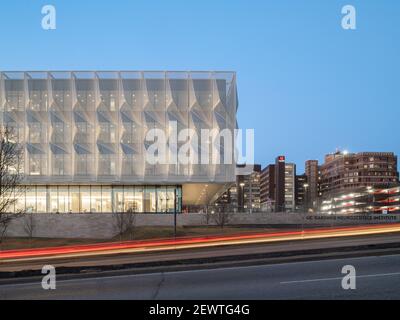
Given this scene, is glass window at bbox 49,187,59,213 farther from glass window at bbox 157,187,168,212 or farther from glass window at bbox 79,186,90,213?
glass window at bbox 157,187,168,212

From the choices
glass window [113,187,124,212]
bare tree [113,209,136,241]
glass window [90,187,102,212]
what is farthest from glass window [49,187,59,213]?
bare tree [113,209,136,241]

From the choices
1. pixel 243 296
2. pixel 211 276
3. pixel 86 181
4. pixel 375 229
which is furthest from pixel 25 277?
pixel 86 181

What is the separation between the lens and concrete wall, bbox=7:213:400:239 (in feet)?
217

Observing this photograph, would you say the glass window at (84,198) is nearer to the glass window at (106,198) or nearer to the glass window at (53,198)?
the glass window at (106,198)

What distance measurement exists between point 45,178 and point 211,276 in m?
61.0

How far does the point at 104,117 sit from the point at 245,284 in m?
62.1

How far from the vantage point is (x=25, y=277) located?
18250 millimetres

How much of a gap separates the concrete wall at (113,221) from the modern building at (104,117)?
18.8ft

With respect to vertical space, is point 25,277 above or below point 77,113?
below

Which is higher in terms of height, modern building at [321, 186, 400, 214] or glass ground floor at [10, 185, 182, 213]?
glass ground floor at [10, 185, 182, 213]

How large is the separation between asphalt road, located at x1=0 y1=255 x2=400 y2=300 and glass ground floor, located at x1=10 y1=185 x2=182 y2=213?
58.5 metres

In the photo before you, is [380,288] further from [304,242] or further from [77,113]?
[77,113]

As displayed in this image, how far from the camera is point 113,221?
65562 mm

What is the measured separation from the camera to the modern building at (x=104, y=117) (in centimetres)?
7362
